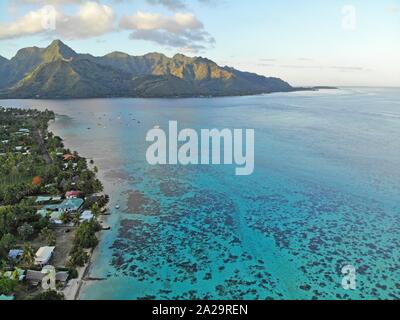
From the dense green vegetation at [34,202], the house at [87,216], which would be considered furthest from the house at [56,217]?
the house at [87,216]

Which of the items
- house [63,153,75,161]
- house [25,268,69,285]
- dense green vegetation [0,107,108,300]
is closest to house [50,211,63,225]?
dense green vegetation [0,107,108,300]

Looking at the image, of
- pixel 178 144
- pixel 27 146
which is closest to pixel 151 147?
pixel 178 144

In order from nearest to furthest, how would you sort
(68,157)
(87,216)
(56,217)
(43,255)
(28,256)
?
(28,256), (43,255), (56,217), (87,216), (68,157)

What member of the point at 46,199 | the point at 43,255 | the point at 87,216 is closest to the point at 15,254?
the point at 43,255

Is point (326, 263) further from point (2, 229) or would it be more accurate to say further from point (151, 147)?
point (151, 147)

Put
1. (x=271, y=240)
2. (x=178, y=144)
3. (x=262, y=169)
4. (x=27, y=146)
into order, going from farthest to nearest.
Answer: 1. (x=178, y=144)
2. (x=27, y=146)
3. (x=262, y=169)
4. (x=271, y=240)

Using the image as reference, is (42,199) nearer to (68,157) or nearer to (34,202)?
(34,202)
